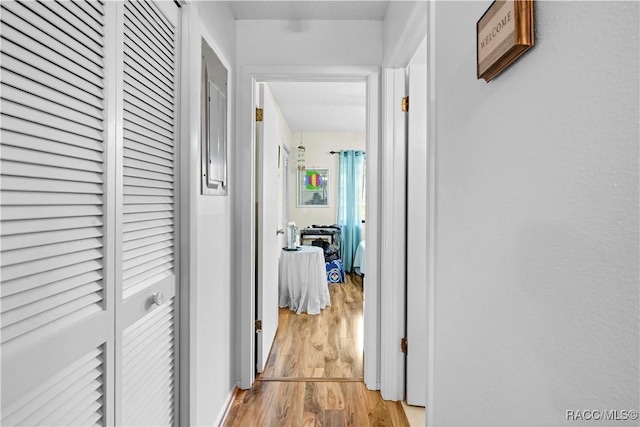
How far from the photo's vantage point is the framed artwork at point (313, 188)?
20.9ft

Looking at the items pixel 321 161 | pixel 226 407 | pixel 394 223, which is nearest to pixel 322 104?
pixel 321 161

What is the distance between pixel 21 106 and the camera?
2.27ft

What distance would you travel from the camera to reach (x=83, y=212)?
867 mm

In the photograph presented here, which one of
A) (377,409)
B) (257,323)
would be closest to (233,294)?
(257,323)

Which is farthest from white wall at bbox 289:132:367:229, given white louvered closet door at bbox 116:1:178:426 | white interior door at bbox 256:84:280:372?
white louvered closet door at bbox 116:1:178:426

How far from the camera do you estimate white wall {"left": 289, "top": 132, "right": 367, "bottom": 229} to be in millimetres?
6375

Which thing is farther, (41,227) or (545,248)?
(41,227)

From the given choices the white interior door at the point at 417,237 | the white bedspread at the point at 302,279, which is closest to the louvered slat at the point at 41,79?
the white interior door at the point at 417,237

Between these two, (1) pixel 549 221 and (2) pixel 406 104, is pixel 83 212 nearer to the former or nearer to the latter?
(1) pixel 549 221

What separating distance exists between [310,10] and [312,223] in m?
4.47

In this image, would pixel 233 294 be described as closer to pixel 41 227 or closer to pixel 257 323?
pixel 257 323

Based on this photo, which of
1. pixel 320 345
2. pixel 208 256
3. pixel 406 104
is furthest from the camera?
pixel 320 345

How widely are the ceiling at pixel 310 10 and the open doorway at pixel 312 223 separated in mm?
442

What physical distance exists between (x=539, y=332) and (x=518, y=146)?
36cm
